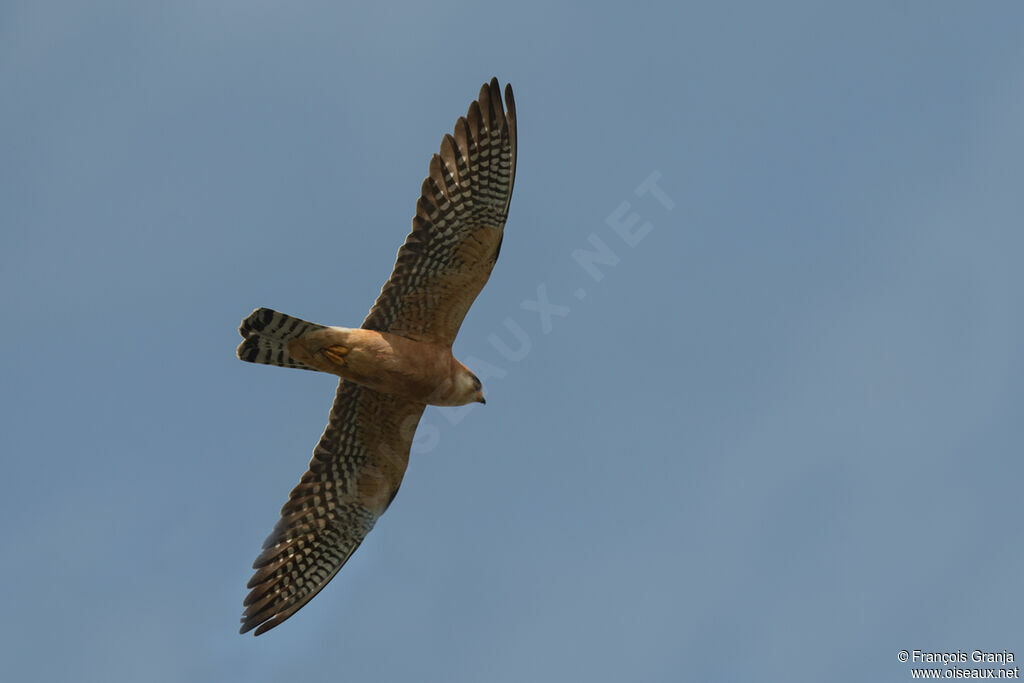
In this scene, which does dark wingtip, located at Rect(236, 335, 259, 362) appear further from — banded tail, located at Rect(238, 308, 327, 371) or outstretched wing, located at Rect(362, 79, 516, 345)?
outstretched wing, located at Rect(362, 79, 516, 345)

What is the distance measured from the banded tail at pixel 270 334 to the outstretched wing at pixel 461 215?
95 cm

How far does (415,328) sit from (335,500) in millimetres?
2376

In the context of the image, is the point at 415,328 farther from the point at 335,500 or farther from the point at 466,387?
the point at 335,500

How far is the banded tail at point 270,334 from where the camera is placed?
11.1 metres

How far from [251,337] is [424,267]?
197 cm

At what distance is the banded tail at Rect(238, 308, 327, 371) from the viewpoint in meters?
11.1

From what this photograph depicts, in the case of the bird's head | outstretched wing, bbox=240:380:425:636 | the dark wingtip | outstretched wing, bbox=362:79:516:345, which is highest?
outstretched wing, bbox=362:79:516:345

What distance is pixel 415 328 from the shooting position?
11.6 m

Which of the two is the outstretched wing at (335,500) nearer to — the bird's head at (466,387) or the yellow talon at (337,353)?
the bird's head at (466,387)

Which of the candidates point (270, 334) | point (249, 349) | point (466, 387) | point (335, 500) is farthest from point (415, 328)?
point (335, 500)

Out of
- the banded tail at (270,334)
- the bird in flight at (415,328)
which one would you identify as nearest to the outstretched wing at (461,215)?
the bird in flight at (415,328)

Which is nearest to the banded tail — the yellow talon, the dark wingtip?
the dark wingtip

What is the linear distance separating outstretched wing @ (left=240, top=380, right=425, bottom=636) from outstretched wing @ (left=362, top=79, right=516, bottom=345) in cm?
129

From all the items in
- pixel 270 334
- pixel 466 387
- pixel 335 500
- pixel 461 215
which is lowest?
pixel 335 500
